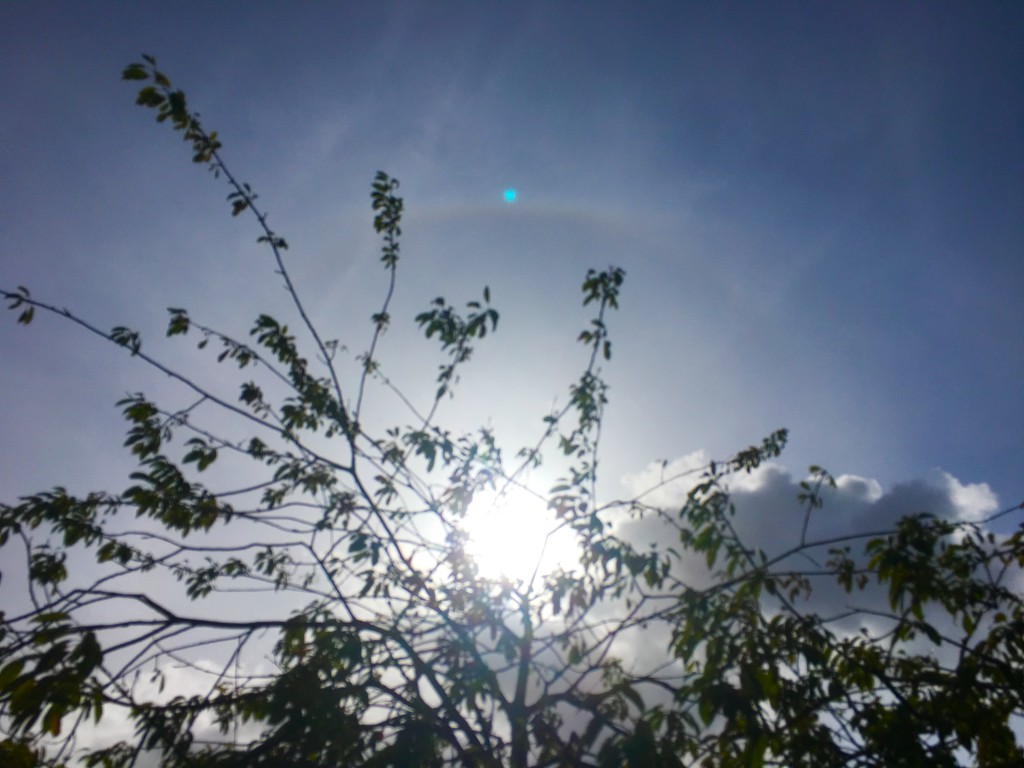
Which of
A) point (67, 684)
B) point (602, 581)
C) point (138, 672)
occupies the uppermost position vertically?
point (602, 581)

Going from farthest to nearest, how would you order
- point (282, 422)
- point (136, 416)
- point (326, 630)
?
1. point (282, 422)
2. point (136, 416)
3. point (326, 630)

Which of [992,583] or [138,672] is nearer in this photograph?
[138,672]

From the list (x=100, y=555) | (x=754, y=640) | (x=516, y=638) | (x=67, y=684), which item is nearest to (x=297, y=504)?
(x=100, y=555)

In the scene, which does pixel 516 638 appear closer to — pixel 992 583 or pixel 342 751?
pixel 342 751

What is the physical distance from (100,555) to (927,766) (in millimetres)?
6523

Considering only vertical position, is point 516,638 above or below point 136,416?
below

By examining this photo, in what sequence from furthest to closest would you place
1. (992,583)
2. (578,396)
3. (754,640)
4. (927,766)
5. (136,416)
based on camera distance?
(578,396)
(136,416)
(992,583)
(754,640)
(927,766)

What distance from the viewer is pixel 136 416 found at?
221 inches

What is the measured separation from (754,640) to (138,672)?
3.60 metres

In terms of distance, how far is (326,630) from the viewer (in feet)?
14.4

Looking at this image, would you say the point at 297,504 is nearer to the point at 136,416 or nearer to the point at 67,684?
the point at 136,416

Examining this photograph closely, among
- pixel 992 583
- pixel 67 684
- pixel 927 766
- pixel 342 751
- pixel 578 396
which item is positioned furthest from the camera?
pixel 578 396

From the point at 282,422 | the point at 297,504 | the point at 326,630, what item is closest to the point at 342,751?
the point at 326,630

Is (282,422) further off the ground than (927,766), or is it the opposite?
(282,422)
